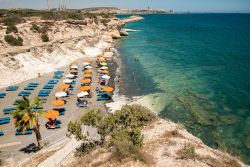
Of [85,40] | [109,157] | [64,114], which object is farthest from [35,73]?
[109,157]

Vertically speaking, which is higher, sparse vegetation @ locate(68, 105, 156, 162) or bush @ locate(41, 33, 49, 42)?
bush @ locate(41, 33, 49, 42)

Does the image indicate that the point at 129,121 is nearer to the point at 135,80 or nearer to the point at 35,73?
the point at 135,80

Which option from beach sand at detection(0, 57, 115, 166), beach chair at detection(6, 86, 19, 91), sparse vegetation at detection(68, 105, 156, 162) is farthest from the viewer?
beach chair at detection(6, 86, 19, 91)

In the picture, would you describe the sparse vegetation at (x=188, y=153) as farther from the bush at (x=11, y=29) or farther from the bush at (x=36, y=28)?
the bush at (x=36, y=28)

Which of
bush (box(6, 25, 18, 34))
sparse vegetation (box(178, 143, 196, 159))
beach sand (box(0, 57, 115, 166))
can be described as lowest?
beach sand (box(0, 57, 115, 166))

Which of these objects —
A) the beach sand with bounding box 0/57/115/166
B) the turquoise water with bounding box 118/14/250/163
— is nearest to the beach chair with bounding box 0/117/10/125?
the beach sand with bounding box 0/57/115/166

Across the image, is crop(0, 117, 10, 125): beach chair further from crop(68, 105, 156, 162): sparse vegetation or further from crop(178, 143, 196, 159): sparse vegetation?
crop(178, 143, 196, 159): sparse vegetation
